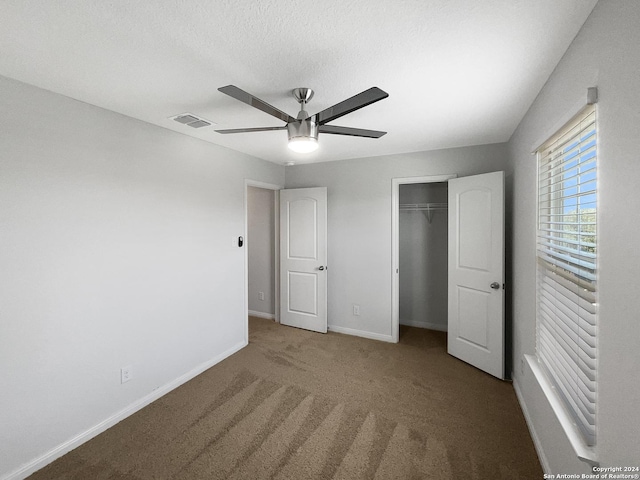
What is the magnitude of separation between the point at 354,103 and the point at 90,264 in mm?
2101

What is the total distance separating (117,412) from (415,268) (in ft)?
12.3

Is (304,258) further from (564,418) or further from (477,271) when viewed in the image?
(564,418)

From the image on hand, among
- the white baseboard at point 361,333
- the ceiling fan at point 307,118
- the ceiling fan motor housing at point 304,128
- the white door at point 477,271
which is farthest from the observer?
the white baseboard at point 361,333

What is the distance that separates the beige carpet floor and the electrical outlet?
295 millimetres

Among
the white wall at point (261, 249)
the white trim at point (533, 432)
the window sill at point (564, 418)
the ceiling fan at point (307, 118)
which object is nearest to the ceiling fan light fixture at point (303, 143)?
the ceiling fan at point (307, 118)

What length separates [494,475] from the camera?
5.73 feet

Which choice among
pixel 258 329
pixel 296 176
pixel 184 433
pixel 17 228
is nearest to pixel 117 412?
pixel 184 433

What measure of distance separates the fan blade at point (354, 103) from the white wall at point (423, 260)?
2.97 m

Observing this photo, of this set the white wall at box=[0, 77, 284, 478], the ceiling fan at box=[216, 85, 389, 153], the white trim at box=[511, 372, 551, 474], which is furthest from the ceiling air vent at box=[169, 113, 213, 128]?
the white trim at box=[511, 372, 551, 474]

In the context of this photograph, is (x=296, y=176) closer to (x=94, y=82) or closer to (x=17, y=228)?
(x=94, y=82)

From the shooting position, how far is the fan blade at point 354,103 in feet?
4.51

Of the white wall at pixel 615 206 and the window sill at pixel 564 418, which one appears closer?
the white wall at pixel 615 206

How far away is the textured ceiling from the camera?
1221mm

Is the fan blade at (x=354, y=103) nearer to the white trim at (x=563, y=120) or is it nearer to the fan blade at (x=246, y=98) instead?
A: the fan blade at (x=246, y=98)
